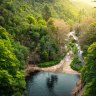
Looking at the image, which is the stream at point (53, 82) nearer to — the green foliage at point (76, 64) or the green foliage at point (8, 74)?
the green foliage at point (76, 64)

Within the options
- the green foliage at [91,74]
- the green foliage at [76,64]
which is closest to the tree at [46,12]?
the green foliage at [76,64]

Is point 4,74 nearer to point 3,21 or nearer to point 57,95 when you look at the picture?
point 57,95

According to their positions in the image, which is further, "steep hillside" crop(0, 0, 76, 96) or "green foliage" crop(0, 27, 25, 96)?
"steep hillside" crop(0, 0, 76, 96)

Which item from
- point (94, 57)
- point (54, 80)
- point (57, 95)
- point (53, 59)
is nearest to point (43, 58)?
point (53, 59)

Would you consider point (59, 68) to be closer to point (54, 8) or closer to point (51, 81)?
Result: point (51, 81)

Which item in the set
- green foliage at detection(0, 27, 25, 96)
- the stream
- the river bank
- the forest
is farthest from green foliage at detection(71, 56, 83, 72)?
green foliage at detection(0, 27, 25, 96)

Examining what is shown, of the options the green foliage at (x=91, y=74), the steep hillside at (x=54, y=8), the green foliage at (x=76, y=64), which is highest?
the steep hillside at (x=54, y=8)

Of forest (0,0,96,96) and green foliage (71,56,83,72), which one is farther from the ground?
forest (0,0,96,96)

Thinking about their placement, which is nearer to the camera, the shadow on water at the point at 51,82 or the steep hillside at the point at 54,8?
the shadow on water at the point at 51,82

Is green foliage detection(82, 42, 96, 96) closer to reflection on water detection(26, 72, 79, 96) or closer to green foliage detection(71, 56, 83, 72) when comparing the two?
reflection on water detection(26, 72, 79, 96)
